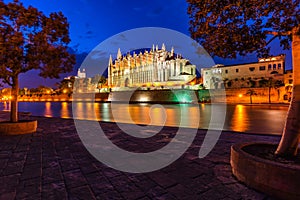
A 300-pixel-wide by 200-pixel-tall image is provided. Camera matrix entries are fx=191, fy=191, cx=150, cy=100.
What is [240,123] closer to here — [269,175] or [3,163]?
[269,175]

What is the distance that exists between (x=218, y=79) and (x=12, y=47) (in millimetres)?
47935

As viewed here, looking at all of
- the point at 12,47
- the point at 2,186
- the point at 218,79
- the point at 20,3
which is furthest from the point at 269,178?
the point at 218,79

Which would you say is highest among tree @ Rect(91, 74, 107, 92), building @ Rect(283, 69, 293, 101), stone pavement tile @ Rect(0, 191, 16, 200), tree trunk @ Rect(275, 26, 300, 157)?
tree @ Rect(91, 74, 107, 92)

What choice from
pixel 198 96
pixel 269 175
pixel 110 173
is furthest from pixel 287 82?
pixel 110 173

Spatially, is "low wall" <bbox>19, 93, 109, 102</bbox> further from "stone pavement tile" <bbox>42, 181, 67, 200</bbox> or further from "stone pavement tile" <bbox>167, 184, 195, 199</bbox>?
"stone pavement tile" <bbox>167, 184, 195, 199</bbox>

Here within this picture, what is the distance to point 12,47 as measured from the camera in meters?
5.75

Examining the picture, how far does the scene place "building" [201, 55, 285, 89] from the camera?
40094 mm

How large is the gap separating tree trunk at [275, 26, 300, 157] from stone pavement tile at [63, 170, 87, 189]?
114 inches

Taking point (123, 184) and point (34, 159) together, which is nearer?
point (123, 184)

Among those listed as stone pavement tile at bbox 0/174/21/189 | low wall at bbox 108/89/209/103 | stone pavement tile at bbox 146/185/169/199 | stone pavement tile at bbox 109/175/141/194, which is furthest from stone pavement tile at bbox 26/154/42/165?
low wall at bbox 108/89/209/103

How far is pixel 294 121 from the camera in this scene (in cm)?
262

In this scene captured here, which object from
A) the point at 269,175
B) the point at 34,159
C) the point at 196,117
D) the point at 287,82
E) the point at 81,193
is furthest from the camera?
the point at 287,82

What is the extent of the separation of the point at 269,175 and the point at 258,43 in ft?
6.27

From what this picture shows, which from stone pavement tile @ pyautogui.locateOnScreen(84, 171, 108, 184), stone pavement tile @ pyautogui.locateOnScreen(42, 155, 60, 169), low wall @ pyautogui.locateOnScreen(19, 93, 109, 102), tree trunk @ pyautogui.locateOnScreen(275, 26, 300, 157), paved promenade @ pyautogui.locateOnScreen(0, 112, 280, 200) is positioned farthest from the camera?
low wall @ pyautogui.locateOnScreen(19, 93, 109, 102)
